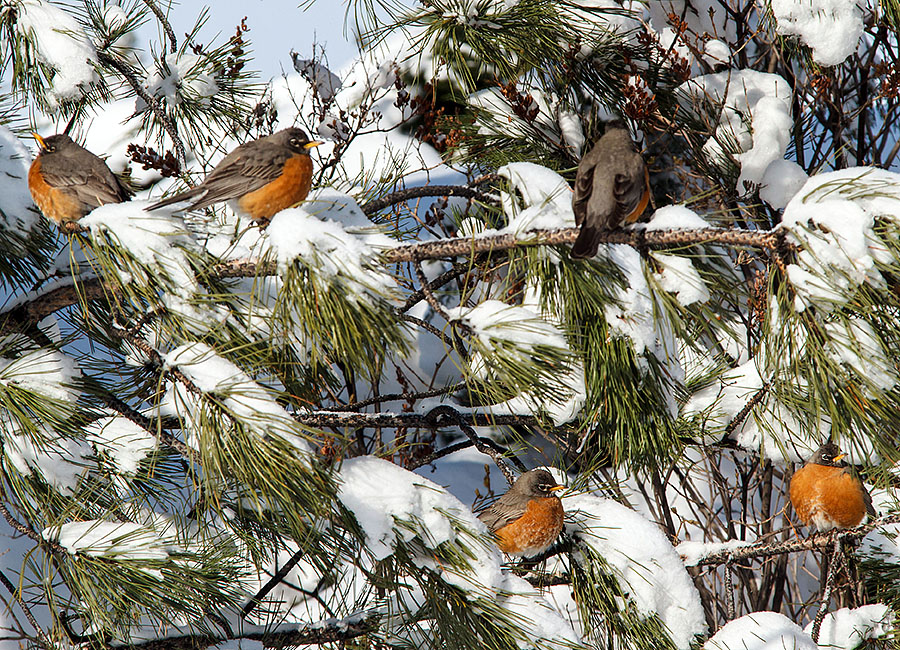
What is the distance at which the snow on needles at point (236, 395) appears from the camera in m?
1.26

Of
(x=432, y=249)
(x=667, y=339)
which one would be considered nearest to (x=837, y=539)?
(x=667, y=339)

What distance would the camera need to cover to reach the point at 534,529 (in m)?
2.12

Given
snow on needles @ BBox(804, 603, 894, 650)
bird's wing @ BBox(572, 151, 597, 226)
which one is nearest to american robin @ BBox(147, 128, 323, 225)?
bird's wing @ BBox(572, 151, 597, 226)

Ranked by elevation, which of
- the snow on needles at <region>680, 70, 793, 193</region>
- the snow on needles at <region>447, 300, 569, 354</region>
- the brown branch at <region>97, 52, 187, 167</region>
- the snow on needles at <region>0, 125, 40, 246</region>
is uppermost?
the snow on needles at <region>680, 70, 793, 193</region>

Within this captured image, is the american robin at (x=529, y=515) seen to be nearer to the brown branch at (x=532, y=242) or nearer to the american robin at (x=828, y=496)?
the brown branch at (x=532, y=242)

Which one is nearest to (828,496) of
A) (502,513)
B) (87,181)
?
(502,513)

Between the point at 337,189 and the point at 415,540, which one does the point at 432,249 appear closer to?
the point at 415,540

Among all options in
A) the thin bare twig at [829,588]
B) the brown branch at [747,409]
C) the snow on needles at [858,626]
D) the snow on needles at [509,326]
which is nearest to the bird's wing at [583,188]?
the snow on needles at [509,326]

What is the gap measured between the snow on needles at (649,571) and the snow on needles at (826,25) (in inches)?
79.8

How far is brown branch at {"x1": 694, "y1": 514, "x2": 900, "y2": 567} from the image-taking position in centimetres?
209

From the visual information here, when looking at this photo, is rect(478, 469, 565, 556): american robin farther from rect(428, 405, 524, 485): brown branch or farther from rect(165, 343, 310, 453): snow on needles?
rect(165, 343, 310, 453): snow on needles

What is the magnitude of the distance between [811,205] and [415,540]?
957 mm

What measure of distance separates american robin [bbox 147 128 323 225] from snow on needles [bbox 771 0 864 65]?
6.19 feet

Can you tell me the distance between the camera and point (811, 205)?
1142 millimetres
